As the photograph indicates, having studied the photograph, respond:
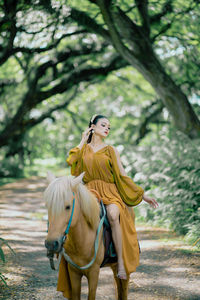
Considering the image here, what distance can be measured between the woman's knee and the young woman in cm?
1

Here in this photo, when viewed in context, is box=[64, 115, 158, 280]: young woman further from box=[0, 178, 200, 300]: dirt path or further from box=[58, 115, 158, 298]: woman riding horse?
box=[0, 178, 200, 300]: dirt path

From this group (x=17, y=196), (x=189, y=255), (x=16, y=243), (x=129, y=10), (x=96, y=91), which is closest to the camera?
(x=189, y=255)

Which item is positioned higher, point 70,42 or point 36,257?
point 70,42

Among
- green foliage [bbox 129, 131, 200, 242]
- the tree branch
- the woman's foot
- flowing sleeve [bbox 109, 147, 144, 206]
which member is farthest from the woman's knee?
the tree branch

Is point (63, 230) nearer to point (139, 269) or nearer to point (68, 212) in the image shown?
point (68, 212)

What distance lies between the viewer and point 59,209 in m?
2.47

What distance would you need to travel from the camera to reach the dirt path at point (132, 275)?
4.20 m

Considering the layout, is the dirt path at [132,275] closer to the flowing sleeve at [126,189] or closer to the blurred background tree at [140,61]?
the blurred background tree at [140,61]

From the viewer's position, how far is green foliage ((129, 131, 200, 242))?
22.7 ft

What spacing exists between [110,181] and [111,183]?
0.03 meters

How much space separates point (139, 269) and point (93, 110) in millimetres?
18189

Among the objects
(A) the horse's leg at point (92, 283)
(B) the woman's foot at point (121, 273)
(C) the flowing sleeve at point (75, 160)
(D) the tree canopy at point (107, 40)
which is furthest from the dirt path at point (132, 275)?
(D) the tree canopy at point (107, 40)

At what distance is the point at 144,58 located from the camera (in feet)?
28.7

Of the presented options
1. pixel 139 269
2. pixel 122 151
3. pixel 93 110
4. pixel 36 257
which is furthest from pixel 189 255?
pixel 93 110
